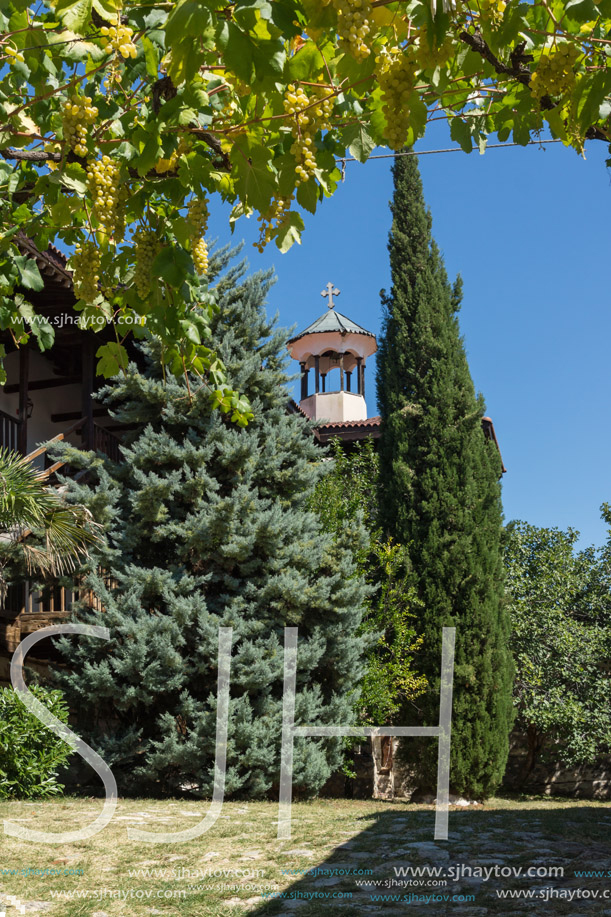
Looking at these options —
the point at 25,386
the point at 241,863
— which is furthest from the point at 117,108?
the point at 25,386

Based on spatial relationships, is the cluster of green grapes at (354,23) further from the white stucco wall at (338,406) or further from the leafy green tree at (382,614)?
the white stucco wall at (338,406)

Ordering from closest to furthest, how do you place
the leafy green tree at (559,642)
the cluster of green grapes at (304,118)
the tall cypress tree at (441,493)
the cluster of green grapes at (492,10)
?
the cluster of green grapes at (492,10) < the cluster of green grapes at (304,118) < the tall cypress tree at (441,493) < the leafy green tree at (559,642)

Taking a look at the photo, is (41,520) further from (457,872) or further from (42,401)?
(42,401)

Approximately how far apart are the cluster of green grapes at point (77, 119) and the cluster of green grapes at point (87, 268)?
0.41 m

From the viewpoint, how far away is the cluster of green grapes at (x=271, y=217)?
2770 mm

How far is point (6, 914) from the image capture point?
4344mm

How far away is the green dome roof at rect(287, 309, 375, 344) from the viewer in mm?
16531

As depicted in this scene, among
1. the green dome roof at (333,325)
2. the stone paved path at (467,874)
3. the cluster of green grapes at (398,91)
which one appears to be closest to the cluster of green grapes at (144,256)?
the cluster of green grapes at (398,91)

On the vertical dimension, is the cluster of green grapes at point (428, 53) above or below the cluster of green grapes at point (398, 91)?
above

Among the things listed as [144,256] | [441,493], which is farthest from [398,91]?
[441,493]

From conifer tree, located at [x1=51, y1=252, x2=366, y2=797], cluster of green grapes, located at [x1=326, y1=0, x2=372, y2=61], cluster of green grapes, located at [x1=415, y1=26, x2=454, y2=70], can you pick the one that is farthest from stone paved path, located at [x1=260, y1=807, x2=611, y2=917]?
cluster of green grapes, located at [x1=326, y1=0, x2=372, y2=61]

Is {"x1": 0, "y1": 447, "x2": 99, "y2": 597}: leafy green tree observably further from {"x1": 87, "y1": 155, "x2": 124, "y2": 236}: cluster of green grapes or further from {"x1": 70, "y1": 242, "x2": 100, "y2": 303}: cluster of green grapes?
{"x1": 87, "y1": 155, "x2": 124, "y2": 236}: cluster of green grapes

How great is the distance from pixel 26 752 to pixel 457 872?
12.7ft

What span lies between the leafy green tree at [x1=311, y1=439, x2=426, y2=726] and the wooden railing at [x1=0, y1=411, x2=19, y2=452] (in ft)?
11.9
